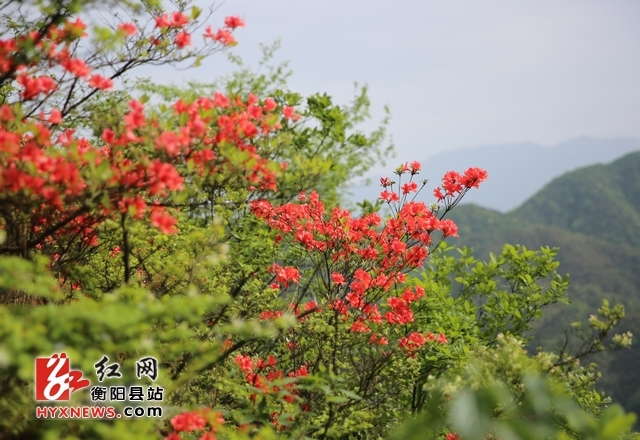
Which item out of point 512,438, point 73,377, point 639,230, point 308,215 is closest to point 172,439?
point 73,377

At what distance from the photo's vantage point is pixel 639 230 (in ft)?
246

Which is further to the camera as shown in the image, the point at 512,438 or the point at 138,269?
the point at 138,269

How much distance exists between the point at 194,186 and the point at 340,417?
237 cm

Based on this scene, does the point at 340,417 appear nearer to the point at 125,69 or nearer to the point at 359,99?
the point at 125,69

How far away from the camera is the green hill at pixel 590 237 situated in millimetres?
44062

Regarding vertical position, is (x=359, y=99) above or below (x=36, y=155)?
above

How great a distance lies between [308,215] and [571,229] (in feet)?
291

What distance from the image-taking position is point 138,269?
472 centimetres

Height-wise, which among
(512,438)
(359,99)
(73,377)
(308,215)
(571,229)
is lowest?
(512,438)

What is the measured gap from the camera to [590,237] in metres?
70.6

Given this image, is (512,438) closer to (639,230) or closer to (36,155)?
(36,155)

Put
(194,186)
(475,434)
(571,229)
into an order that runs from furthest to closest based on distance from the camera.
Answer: (571,229) < (194,186) < (475,434)

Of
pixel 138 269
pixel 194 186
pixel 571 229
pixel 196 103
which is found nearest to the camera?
pixel 196 103

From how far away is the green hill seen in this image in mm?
44062
